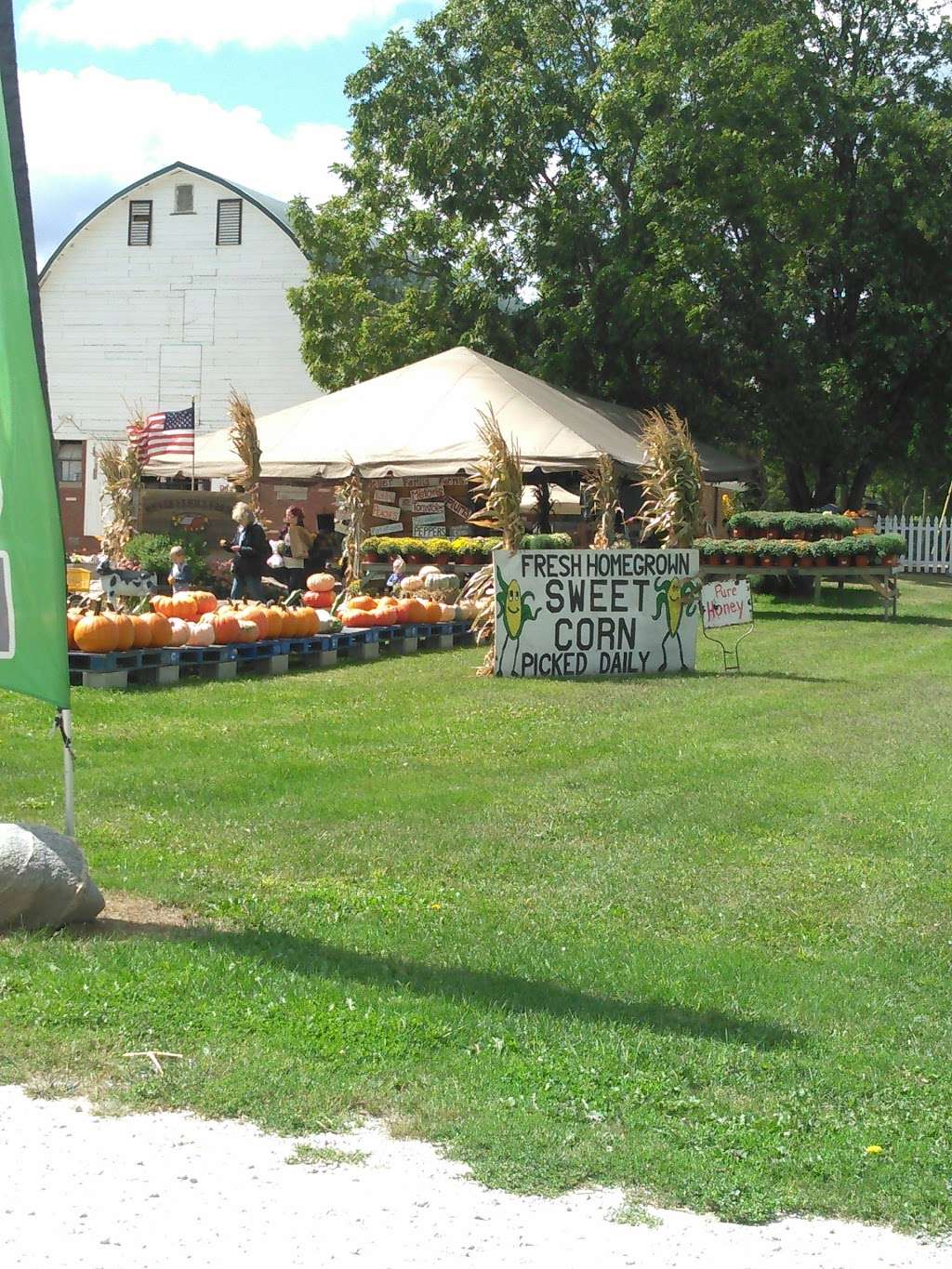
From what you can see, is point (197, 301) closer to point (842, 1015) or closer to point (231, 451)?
point (231, 451)

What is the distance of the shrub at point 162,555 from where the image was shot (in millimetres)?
22788

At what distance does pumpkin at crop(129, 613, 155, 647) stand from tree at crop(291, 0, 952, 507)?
63.8ft

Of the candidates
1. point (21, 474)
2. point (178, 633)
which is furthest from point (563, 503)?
point (21, 474)

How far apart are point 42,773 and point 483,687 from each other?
6.05 meters

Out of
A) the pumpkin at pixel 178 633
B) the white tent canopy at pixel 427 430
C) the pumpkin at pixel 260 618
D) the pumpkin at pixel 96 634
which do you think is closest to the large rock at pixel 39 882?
the pumpkin at pixel 96 634

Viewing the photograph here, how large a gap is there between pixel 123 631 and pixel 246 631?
1.89 m

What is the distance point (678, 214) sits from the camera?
31391 mm

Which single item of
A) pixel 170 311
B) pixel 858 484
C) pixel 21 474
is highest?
pixel 170 311

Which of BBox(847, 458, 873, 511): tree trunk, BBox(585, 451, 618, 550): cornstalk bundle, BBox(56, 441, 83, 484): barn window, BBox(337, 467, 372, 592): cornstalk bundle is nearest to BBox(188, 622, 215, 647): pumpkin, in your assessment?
BBox(337, 467, 372, 592): cornstalk bundle

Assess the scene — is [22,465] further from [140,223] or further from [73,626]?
[140,223]

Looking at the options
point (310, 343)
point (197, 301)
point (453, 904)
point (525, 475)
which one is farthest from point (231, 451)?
point (453, 904)

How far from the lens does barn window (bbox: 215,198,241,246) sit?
136ft

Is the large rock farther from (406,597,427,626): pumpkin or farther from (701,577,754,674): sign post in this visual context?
(406,597,427,626): pumpkin

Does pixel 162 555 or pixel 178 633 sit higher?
pixel 162 555
